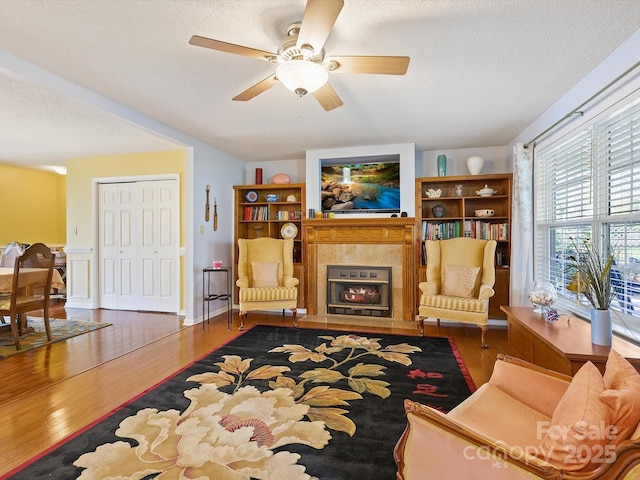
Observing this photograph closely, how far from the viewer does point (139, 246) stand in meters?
5.05

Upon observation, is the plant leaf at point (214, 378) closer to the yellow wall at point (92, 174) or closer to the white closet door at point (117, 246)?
the yellow wall at point (92, 174)

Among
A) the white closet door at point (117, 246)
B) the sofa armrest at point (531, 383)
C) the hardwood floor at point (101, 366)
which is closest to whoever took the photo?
the sofa armrest at point (531, 383)

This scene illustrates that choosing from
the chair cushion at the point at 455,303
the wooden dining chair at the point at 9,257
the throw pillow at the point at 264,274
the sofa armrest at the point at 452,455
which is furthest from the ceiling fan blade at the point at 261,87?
the wooden dining chair at the point at 9,257

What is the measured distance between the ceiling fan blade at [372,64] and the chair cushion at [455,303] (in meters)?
2.51

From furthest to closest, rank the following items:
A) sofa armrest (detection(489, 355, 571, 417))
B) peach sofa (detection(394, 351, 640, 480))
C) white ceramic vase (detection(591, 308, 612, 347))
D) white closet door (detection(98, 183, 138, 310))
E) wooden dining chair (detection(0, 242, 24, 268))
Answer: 1. white closet door (detection(98, 183, 138, 310))
2. wooden dining chair (detection(0, 242, 24, 268))
3. white ceramic vase (detection(591, 308, 612, 347))
4. sofa armrest (detection(489, 355, 571, 417))
5. peach sofa (detection(394, 351, 640, 480))

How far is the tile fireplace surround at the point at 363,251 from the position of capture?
4.47 m

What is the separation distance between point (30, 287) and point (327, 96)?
11.8ft

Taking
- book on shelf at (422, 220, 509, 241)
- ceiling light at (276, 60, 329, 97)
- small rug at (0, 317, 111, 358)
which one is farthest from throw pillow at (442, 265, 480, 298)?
small rug at (0, 317, 111, 358)

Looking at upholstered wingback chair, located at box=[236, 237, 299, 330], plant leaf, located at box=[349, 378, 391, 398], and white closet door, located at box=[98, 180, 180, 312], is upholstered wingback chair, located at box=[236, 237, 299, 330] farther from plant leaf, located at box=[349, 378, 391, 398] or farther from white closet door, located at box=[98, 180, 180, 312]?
plant leaf, located at box=[349, 378, 391, 398]

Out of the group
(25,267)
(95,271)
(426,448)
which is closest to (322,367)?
(426,448)

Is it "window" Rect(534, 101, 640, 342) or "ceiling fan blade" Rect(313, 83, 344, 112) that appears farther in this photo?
"ceiling fan blade" Rect(313, 83, 344, 112)

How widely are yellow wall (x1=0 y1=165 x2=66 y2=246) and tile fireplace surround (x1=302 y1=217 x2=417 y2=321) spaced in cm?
504

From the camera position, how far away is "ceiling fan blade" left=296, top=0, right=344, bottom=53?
148 cm

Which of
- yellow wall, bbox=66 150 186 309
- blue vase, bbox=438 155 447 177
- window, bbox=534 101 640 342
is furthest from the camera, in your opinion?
yellow wall, bbox=66 150 186 309
